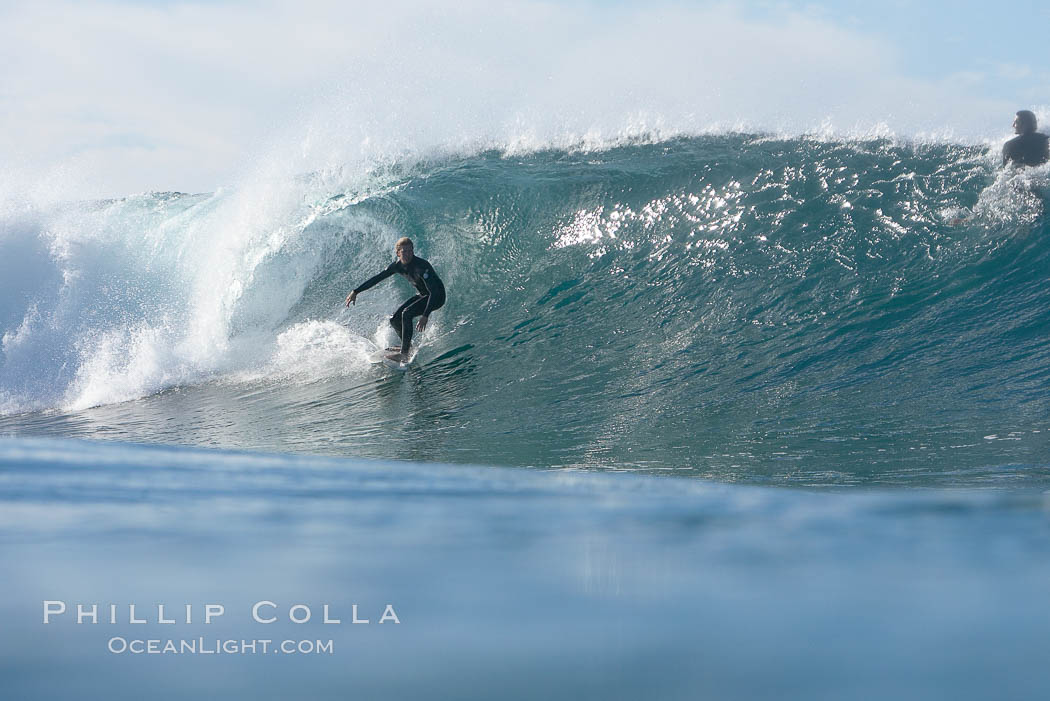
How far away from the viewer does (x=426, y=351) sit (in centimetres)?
1044

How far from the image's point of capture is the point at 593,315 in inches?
404

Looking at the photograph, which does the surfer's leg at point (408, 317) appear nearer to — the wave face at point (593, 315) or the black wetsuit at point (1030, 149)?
the wave face at point (593, 315)

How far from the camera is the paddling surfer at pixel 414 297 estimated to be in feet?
32.6

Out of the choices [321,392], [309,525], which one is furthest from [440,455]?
[309,525]

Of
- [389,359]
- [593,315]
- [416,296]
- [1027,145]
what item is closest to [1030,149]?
[1027,145]

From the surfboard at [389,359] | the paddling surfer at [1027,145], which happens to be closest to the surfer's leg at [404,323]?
the surfboard at [389,359]

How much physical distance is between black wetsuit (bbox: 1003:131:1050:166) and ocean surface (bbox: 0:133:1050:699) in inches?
8.2

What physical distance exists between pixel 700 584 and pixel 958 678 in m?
0.34

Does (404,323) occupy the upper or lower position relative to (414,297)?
lower

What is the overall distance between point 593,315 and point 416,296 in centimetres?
205

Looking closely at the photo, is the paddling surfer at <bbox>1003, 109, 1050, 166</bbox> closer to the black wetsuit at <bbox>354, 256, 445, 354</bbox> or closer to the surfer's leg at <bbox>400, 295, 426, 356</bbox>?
the black wetsuit at <bbox>354, 256, 445, 354</bbox>

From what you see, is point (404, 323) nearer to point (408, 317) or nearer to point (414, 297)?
point (408, 317)

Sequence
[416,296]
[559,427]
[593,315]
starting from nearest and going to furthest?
[559,427], [416,296], [593,315]

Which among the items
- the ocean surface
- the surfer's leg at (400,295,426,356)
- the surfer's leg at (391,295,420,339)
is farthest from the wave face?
the surfer's leg at (391,295,420,339)
